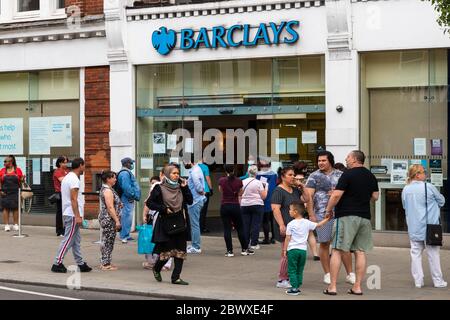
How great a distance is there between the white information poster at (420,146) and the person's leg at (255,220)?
345 centimetres

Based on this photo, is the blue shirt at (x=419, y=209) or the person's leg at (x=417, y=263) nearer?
the person's leg at (x=417, y=263)

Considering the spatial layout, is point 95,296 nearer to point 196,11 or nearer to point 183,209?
point 183,209

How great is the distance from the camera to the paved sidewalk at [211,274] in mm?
11953

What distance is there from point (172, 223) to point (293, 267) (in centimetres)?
198

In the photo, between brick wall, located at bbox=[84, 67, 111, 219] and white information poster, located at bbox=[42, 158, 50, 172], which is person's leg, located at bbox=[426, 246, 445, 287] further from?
white information poster, located at bbox=[42, 158, 50, 172]

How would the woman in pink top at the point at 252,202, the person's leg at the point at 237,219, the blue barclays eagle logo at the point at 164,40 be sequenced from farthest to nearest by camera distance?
1. the blue barclays eagle logo at the point at 164,40
2. the woman in pink top at the point at 252,202
3. the person's leg at the point at 237,219

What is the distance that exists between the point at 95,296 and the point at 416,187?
4919 mm

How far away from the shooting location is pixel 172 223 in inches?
497

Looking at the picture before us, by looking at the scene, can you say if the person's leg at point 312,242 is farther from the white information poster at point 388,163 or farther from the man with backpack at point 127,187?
the man with backpack at point 127,187

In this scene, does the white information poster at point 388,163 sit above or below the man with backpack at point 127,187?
above

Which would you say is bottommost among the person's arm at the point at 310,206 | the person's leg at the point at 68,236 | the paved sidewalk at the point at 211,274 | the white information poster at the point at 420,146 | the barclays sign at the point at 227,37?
the paved sidewalk at the point at 211,274

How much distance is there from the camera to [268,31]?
18.8 metres

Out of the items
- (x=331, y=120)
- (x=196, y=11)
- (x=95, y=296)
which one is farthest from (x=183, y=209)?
(x=196, y=11)

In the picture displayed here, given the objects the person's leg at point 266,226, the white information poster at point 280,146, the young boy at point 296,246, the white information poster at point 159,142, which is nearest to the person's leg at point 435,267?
the young boy at point 296,246
